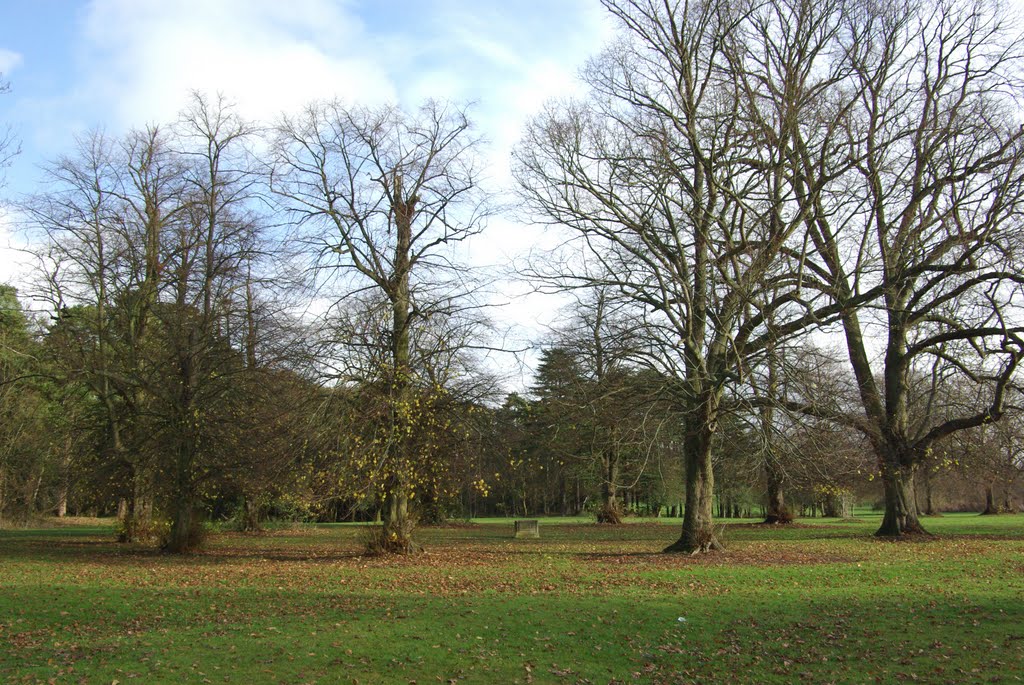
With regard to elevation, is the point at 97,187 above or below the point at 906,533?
above

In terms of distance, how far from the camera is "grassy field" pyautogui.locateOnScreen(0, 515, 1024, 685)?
826 cm

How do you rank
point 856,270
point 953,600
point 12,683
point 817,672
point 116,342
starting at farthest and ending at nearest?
1. point 116,342
2. point 856,270
3. point 953,600
4. point 817,672
5. point 12,683

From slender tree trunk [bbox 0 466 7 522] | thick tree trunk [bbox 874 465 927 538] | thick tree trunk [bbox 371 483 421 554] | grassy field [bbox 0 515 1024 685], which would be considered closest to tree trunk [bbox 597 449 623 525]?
thick tree trunk [bbox 874 465 927 538]

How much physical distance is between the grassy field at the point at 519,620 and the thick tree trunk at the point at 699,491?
3.26ft

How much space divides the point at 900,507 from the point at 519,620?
20.4 metres

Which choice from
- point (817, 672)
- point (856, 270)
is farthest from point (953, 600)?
point (856, 270)

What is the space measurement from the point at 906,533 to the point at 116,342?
25.6 meters

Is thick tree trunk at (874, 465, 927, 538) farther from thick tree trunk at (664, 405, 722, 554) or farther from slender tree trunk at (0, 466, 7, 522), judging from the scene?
slender tree trunk at (0, 466, 7, 522)

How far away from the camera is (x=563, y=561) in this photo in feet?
61.2

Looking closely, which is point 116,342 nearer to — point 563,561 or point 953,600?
point 563,561

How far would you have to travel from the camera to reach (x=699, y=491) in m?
20.0

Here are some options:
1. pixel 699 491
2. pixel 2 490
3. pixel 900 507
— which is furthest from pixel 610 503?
pixel 2 490

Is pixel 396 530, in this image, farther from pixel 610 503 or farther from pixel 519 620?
pixel 610 503

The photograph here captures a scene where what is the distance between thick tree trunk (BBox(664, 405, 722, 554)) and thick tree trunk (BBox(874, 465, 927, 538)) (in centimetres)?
904
